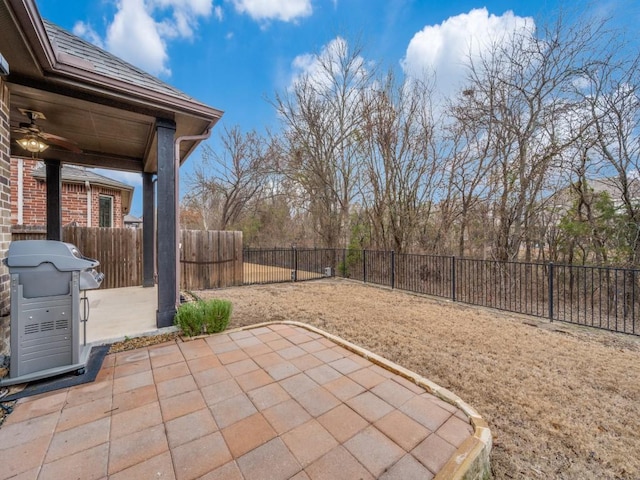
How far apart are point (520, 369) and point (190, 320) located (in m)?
3.73

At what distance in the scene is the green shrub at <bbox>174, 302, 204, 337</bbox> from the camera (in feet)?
10.7

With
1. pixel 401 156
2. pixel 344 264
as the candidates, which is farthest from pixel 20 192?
pixel 401 156

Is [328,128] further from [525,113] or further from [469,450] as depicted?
[469,450]

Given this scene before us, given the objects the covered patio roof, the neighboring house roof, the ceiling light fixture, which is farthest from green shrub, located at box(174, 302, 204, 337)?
the neighboring house roof

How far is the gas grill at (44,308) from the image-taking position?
6.75 feet

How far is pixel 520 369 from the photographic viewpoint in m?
2.82

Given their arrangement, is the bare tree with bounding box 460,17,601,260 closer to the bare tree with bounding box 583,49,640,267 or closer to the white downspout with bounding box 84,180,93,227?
the bare tree with bounding box 583,49,640,267

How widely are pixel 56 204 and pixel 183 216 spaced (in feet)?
56.2

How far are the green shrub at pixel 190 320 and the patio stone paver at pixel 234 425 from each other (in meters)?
0.60

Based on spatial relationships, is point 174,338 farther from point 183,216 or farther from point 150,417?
point 183,216

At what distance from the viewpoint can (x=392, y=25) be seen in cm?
777

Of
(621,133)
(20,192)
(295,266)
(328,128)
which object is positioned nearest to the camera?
(621,133)

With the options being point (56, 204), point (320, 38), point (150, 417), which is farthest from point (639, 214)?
point (56, 204)

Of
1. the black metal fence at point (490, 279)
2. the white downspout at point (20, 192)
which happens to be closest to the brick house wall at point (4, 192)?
the black metal fence at point (490, 279)
